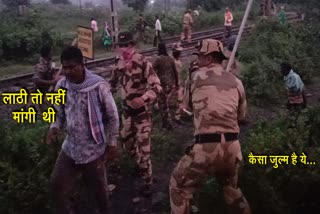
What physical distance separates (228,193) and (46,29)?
60.9 feet

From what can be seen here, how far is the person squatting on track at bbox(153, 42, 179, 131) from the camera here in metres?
8.90

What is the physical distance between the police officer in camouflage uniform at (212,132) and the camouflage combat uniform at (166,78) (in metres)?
4.64

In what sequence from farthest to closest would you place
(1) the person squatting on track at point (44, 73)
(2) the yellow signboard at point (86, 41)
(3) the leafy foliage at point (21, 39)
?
(3) the leafy foliage at point (21, 39) → (1) the person squatting on track at point (44, 73) → (2) the yellow signboard at point (86, 41)

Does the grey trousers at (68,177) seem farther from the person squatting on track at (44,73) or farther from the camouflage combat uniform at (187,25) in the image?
the camouflage combat uniform at (187,25)

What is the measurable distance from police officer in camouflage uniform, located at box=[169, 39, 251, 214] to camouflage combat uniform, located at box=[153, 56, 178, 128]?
4643 mm

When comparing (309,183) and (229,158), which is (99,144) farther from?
(309,183)

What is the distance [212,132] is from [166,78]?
515cm

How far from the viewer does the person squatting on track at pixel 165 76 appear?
8898 mm

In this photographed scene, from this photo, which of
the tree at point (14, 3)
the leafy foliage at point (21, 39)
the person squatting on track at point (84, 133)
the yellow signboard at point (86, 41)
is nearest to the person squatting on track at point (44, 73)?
the yellow signboard at point (86, 41)

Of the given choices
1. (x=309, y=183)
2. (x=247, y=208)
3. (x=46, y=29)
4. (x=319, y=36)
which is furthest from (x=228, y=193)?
(x=46, y=29)

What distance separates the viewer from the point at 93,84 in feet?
14.3

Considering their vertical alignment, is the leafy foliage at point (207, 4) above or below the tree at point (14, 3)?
below

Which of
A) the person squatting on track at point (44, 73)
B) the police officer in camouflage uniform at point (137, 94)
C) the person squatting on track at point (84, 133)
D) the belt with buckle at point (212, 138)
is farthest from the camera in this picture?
the person squatting on track at point (44, 73)

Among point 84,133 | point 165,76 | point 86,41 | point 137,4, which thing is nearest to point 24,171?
point 84,133
